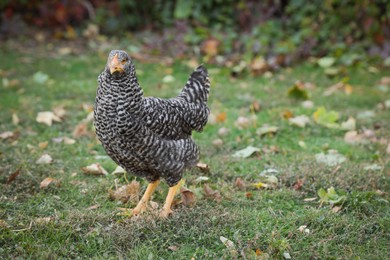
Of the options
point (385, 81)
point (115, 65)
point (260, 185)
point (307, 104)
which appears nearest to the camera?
point (115, 65)

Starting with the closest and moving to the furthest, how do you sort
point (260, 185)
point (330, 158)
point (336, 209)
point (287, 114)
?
1. point (336, 209)
2. point (260, 185)
3. point (330, 158)
4. point (287, 114)

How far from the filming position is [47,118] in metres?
5.79

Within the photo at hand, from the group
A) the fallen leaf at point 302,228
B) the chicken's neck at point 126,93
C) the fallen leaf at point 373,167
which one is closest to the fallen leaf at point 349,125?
the fallen leaf at point 373,167

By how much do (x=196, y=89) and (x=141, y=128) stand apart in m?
0.79

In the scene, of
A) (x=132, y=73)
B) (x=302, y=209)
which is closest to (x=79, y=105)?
(x=132, y=73)

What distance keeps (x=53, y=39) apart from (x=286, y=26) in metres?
4.11

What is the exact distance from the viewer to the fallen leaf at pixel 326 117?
5680mm

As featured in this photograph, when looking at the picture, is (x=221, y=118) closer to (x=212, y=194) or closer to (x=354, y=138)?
(x=354, y=138)

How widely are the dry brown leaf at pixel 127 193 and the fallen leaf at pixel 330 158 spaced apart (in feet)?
5.20

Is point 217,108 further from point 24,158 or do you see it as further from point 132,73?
point 132,73

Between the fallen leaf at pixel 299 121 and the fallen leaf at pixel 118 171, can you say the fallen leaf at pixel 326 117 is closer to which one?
the fallen leaf at pixel 299 121

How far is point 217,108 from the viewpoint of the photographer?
641cm

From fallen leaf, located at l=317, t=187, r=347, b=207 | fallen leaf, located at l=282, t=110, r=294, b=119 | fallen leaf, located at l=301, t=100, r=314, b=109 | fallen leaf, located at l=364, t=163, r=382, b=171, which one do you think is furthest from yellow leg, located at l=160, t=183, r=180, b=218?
Answer: fallen leaf, located at l=301, t=100, r=314, b=109

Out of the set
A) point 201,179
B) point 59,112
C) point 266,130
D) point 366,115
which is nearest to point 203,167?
point 201,179
